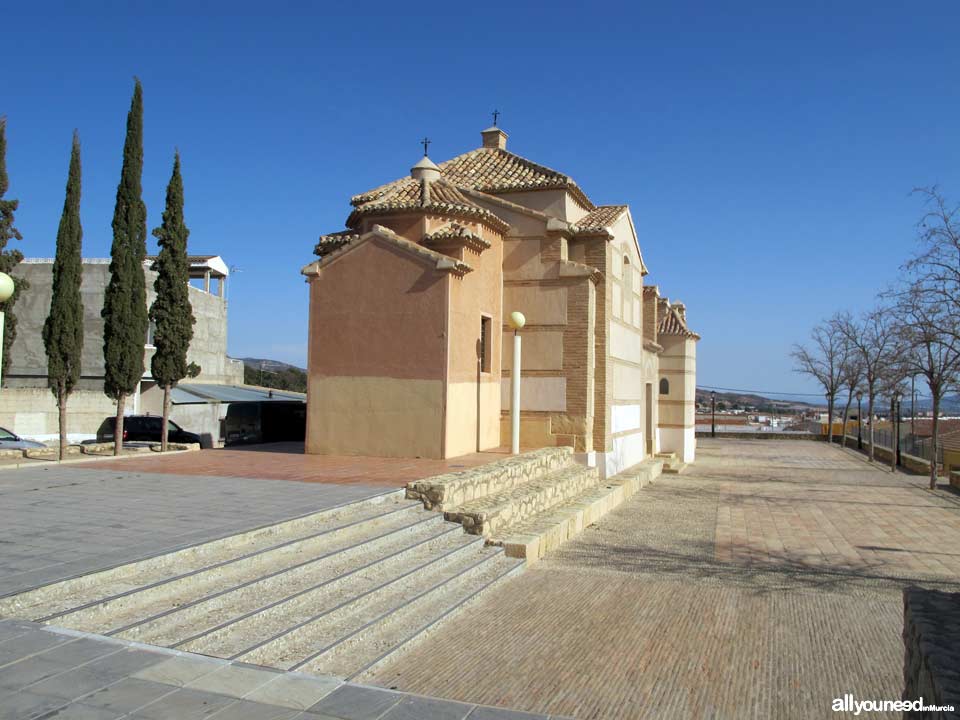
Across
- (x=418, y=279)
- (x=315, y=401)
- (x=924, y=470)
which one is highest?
(x=418, y=279)

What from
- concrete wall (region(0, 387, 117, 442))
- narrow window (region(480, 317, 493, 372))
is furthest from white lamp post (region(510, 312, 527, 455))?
concrete wall (region(0, 387, 117, 442))

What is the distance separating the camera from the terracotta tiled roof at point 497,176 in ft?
58.1

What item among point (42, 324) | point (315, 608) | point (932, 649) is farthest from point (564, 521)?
point (42, 324)

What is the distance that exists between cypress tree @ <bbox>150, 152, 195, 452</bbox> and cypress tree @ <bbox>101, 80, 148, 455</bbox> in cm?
81

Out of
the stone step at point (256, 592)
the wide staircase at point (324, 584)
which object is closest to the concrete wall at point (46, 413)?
the wide staircase at point (324, 584)

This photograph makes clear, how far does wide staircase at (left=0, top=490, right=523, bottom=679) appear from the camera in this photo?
508 centimetres

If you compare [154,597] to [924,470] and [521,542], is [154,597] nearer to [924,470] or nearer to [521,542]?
[521,542]

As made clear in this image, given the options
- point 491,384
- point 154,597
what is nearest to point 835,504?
point 491,384

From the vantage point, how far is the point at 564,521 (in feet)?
37.5

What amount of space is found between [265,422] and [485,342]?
38.1 ft

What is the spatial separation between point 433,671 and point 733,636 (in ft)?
10.3

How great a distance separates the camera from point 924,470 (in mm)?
26906

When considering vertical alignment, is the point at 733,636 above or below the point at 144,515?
below

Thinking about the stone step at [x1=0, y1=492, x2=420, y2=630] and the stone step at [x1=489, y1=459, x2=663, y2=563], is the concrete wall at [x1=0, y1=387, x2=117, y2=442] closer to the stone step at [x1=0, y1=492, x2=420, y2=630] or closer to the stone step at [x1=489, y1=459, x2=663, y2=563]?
the stone step at [x1=489, y1=459, x2=663, y2=563]
